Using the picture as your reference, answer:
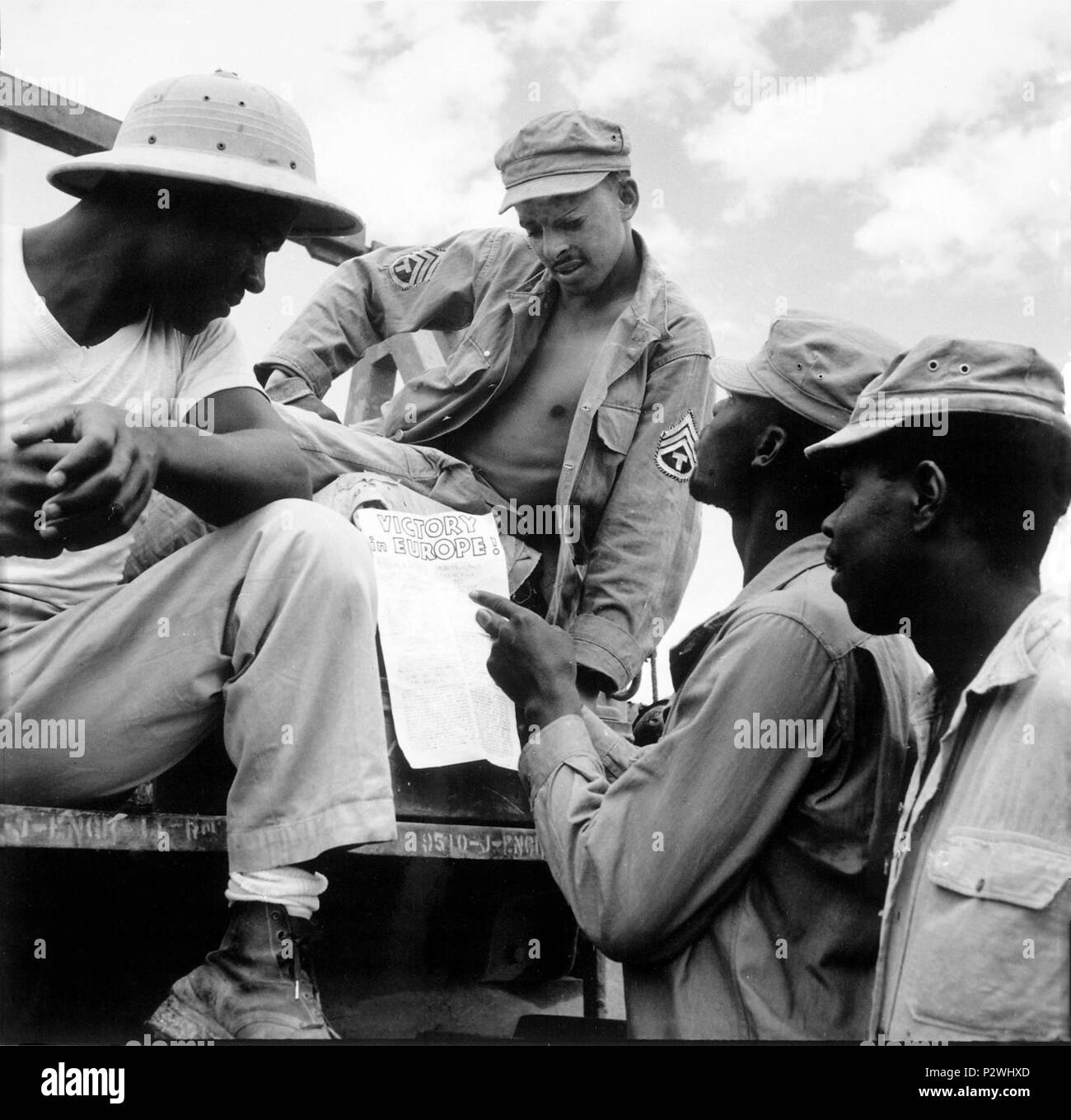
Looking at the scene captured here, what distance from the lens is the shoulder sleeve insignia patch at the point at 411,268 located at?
12.2 feet

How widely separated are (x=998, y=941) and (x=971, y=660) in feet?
1.27

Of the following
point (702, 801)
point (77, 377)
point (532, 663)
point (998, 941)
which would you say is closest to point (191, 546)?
point (77, 377)

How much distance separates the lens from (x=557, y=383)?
11.3 feet

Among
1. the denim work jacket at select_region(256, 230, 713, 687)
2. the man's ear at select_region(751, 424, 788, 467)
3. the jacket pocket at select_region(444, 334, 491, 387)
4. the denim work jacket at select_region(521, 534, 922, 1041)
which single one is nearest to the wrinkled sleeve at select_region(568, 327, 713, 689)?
the denim work jacket at select_region(256, 230, 713, 687)

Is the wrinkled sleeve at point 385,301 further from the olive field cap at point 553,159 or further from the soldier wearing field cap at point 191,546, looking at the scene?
the soldier wearing field cap at point 191,546

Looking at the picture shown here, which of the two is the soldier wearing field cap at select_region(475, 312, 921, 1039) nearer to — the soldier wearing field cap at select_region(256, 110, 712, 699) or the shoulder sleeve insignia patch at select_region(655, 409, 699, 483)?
the soldier wearing field cap at select_region(256, 110, 712, 699)

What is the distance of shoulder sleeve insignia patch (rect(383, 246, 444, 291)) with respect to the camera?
12.2 feet

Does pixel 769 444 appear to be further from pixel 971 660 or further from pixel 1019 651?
pixel 1019 651

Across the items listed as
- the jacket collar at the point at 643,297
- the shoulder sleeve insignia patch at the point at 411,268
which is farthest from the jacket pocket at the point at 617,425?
the shoulder sleeve insignia patch at the point at 411,268

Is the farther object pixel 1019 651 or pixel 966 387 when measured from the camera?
pixel 966 387

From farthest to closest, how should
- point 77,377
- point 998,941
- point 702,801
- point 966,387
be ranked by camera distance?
point 77,377, point 702,801, point 966,387, point 998,941

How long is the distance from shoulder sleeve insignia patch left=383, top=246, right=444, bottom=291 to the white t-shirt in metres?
1.39

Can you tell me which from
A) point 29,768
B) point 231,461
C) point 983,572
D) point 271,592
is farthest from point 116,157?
point 983,572
